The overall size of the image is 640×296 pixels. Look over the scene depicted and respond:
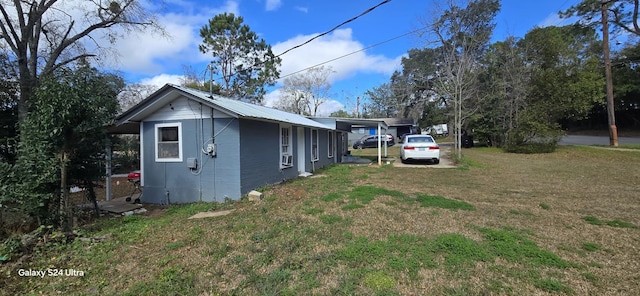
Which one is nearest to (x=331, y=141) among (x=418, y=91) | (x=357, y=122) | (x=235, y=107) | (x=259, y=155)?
(x=357, y=122)

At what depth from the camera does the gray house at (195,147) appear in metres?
6.98

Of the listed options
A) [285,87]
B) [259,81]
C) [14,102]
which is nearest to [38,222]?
[14,102]

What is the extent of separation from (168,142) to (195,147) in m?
0.89

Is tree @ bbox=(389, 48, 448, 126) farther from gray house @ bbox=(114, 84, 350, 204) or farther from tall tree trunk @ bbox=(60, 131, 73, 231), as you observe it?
tall tree trunk @ bbox=(60, 131, 73, 231)

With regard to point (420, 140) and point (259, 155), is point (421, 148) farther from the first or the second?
point (259, 155)

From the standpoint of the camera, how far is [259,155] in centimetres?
799

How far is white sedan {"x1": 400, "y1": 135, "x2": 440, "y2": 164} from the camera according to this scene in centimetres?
1334

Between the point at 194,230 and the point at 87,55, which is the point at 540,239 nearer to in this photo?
the point at 194,230

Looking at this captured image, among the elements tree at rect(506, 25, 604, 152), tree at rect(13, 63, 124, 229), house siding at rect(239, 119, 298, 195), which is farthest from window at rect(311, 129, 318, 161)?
tree at rect(506, 25, 604, 152)

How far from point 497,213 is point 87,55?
17.5 meters

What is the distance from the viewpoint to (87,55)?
1381cm

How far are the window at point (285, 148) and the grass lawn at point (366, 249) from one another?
3.14m

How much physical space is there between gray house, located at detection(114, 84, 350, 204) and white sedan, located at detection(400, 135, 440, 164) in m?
8.01

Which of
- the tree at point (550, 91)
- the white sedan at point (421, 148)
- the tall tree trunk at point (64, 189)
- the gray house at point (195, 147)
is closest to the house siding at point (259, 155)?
the gray house at point (195, 147)
